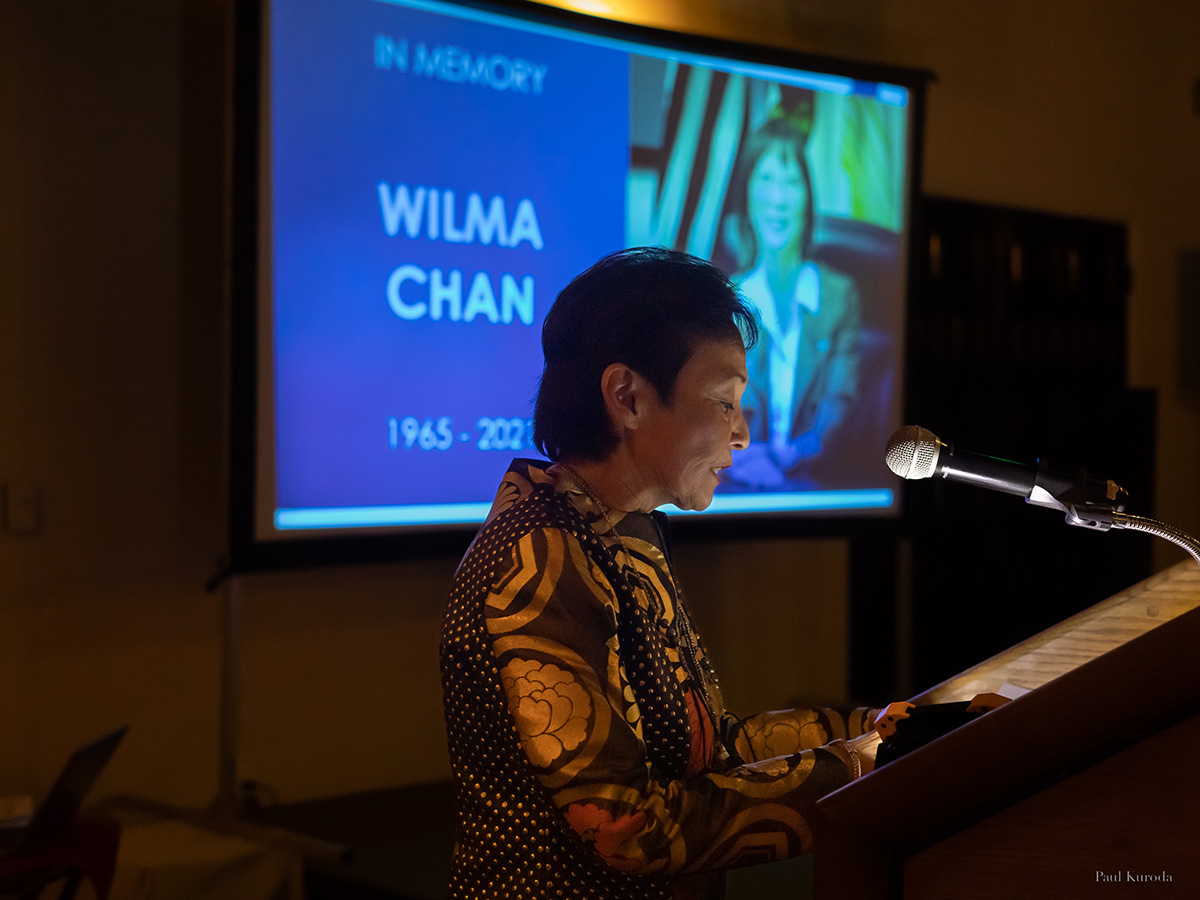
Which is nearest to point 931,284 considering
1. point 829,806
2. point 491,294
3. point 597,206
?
point 597,206

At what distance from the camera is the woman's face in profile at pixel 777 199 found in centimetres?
300

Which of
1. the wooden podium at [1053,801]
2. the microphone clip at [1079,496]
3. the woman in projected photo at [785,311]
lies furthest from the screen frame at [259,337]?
the wooden podium at [1053,801]

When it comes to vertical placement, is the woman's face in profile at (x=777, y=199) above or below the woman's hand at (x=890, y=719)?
above

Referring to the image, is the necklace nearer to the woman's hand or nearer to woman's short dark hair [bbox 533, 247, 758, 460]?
woman's short dark hair [bbox 533, 247, 758, 460]

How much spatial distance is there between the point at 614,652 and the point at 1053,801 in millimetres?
466

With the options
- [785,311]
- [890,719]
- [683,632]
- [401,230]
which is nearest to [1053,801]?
[890,719]

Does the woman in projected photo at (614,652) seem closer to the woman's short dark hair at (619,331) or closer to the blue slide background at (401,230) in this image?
the woman's short dark hair at (619,331)

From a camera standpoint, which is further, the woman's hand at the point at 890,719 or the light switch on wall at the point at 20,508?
Answer: the light switch on wall at the point at 20,508

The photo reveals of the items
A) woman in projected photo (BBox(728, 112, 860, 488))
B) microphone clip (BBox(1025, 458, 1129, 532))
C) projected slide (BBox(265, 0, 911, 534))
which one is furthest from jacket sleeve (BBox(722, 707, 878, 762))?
woman in projected photo (BBox(728, 112, 860, 488))

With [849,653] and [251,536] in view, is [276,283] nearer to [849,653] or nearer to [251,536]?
[251,536]

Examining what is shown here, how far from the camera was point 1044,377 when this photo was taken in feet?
13.4

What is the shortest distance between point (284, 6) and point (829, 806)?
210 cm

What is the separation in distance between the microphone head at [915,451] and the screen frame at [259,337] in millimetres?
1527

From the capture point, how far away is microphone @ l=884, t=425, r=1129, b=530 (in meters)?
1.08
